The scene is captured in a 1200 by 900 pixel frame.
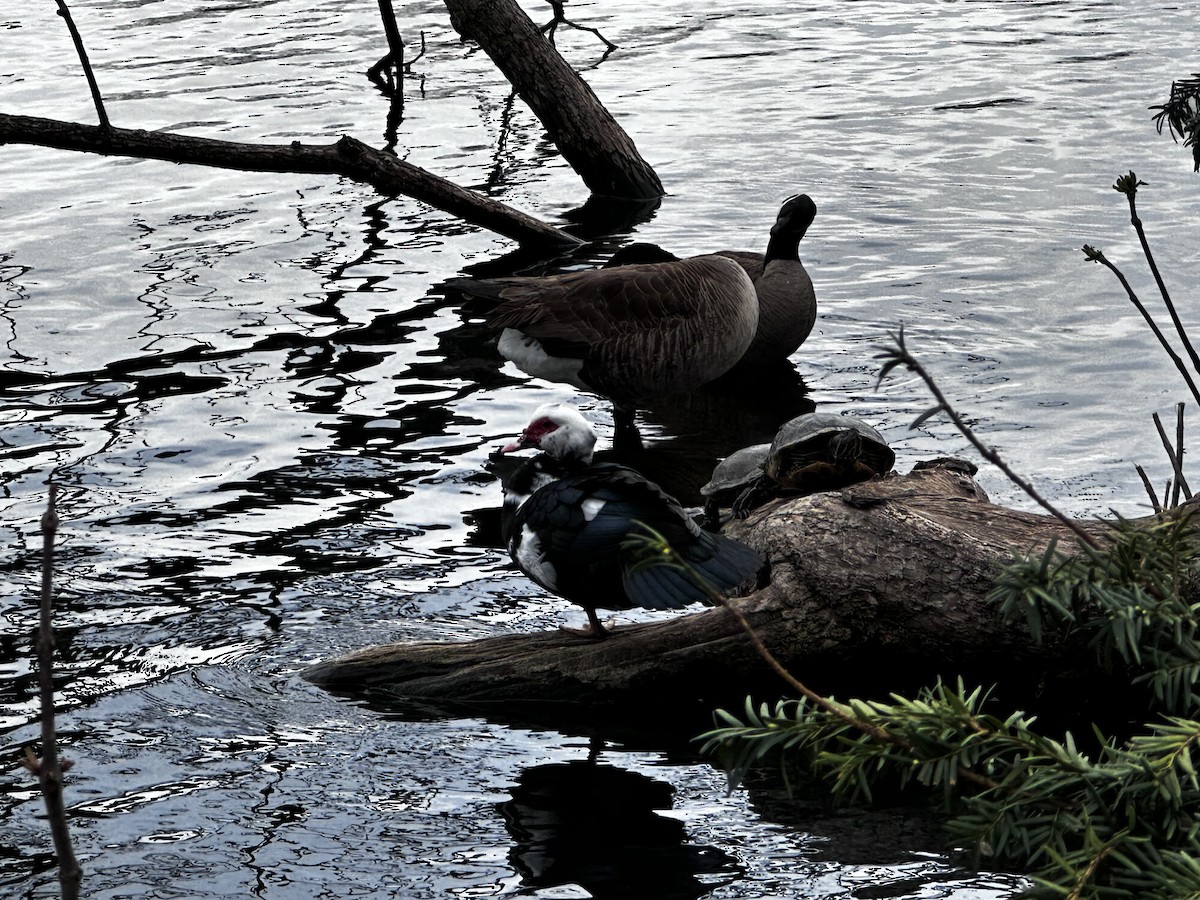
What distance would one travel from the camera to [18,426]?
9.47m

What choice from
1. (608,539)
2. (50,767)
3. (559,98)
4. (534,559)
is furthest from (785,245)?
(50,767)

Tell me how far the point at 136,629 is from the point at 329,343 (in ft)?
14.8

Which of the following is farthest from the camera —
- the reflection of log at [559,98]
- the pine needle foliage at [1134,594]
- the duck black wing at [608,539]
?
the reflection of log at [559,98]

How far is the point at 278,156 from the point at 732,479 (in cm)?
555

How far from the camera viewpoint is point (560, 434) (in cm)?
589

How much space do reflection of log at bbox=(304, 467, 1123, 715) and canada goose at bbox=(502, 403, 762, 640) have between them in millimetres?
294

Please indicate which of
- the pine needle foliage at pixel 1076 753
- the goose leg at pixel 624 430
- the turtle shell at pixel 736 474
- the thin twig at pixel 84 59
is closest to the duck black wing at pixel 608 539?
the pine needle foliage at pixel 1076 753

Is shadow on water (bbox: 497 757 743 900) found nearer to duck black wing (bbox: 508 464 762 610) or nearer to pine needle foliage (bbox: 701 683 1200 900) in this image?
duck black wing (bbox: 508 464 762 610)

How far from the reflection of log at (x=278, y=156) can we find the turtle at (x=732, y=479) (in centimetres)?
496

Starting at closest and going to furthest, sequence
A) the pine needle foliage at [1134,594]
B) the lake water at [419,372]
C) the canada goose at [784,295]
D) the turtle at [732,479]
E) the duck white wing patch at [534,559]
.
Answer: the pine needle foliage at [1134,594] < the lake water at [419,372] < the duck white wing patch at [534,559] < the turtle at [732,479] < the canada goose at [784,295]

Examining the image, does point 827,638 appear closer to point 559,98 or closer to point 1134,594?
point 1134,594

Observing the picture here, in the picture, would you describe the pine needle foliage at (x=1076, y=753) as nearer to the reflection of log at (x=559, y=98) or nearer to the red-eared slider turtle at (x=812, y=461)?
the red-eared slider turtle at (x=812, y=461)

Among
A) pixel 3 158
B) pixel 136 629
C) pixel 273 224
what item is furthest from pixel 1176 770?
pixel 3 158

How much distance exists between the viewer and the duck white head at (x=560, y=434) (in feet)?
19.2
